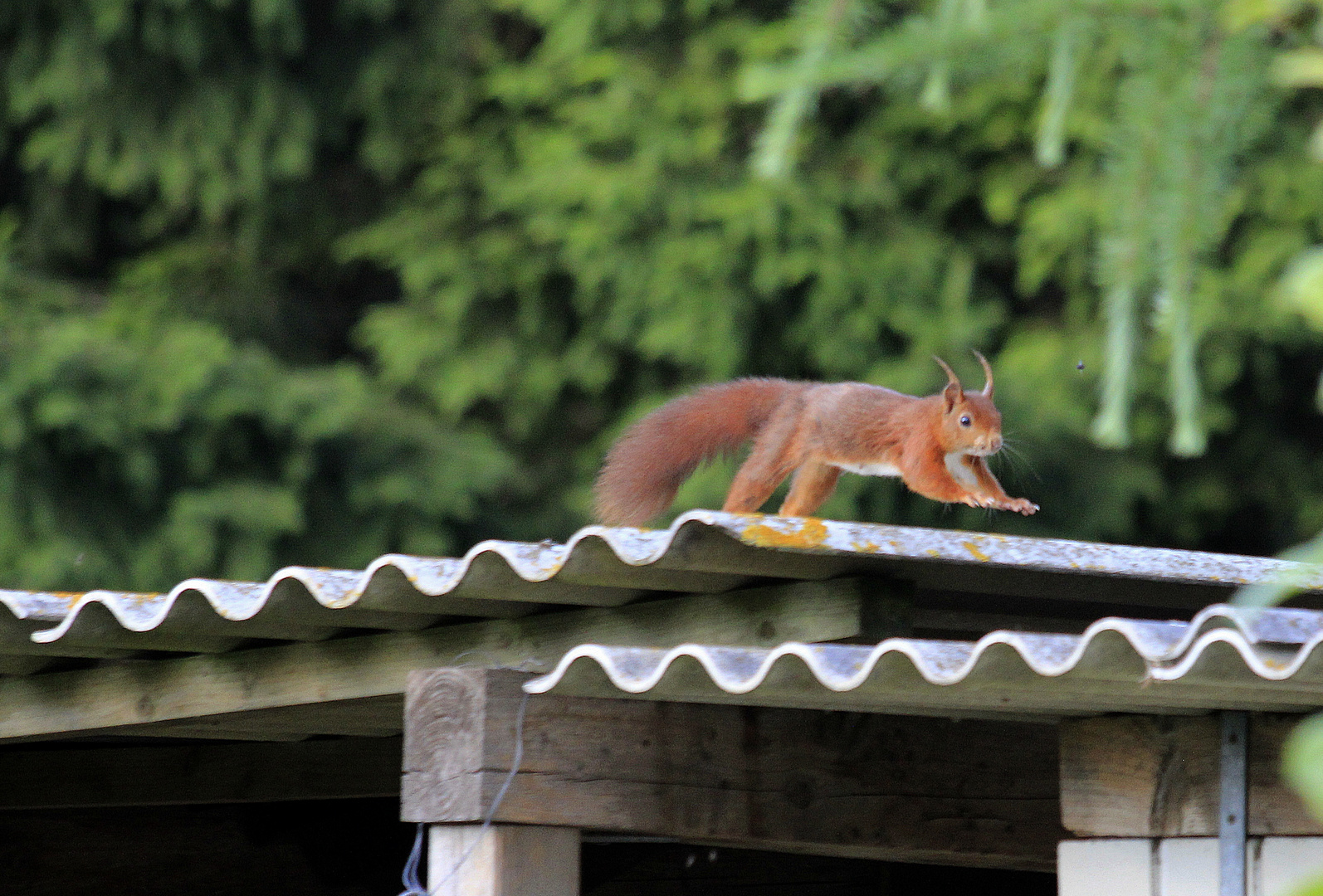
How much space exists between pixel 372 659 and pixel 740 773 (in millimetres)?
548

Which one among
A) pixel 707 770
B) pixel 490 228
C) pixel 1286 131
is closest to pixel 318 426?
pixel 490 228

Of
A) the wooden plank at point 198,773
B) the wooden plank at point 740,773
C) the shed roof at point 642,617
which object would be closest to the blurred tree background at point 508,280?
the wooden plank at point 198,773

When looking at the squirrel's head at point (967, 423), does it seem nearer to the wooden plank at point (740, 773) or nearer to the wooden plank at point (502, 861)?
the wooden plank at point (740, 773)

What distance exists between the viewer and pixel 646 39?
8383mm

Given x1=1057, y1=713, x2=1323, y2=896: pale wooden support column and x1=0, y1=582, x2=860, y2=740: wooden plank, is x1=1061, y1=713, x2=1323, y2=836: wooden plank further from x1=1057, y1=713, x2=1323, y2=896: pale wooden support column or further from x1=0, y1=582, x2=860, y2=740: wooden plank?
x1=0, y1=582, x2=860, y2=740: wooden plank

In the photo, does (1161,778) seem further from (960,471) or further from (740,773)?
(960,471)

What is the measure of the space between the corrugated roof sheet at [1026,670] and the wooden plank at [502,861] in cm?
21

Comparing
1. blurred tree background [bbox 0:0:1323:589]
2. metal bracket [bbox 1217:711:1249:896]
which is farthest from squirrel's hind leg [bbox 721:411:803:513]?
blurred tree background [bbox 0:0:1323:589]

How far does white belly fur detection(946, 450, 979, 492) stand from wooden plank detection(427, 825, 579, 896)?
1301 millimetres

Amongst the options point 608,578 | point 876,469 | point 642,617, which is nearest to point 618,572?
point 608,578

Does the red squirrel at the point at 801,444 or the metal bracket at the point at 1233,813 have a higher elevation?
the red squirrel at the point at 801,444

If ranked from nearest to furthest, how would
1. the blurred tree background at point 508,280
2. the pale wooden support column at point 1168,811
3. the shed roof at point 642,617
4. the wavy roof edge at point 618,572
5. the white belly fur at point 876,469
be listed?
the shed roof at point 642,617 < the wavy roof edge at point 618,572 < the pale wooden support column at point 1168,811 < the white belly fur at point 876,469 < the blurred tree background at point 508,280

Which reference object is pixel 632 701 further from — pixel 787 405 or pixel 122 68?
pixel 122 68

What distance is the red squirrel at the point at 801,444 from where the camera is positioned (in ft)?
9.89
